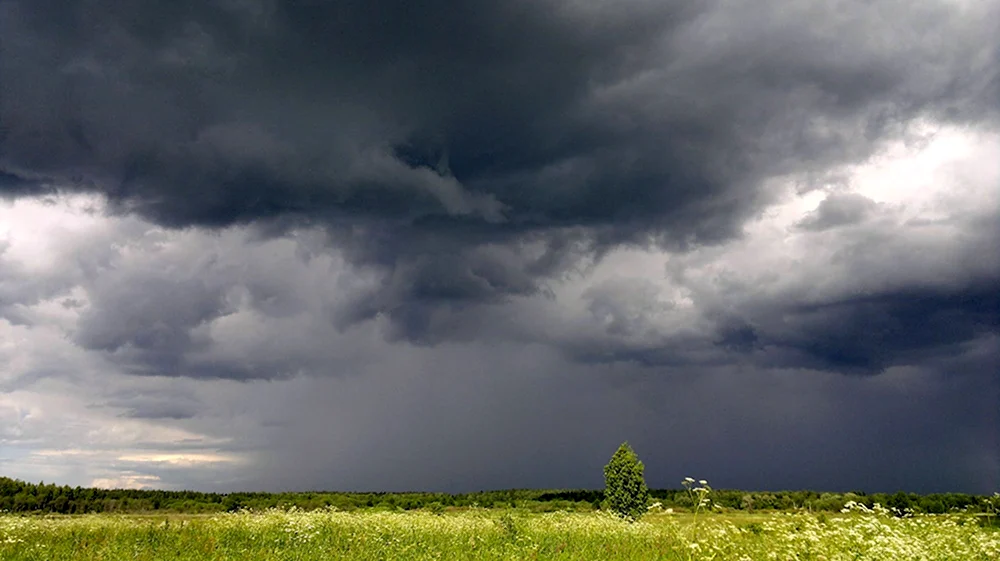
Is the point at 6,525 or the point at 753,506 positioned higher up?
the point at 6,525

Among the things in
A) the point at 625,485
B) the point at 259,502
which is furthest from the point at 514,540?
the point at 259,502

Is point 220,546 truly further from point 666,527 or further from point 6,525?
point 666,527

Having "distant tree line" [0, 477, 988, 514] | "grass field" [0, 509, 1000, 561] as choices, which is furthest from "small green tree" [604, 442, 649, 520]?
"grass field" [0, 509, 1000, 561]

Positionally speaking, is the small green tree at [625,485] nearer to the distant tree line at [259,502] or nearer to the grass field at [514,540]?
the distant tree line at [259,502]

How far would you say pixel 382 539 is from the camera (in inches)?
659

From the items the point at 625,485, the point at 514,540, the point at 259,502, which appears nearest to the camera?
the point at 514,540

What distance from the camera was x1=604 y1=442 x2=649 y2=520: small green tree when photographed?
162ft

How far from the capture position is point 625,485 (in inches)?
1977

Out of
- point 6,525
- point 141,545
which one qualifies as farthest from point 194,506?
point 141,545

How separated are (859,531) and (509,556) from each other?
7418mm

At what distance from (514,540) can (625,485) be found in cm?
3578

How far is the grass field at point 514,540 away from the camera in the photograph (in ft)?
43.2

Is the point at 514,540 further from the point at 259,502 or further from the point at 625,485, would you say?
the point at 259,502

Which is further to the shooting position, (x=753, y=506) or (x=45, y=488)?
(x=753, y=506)
